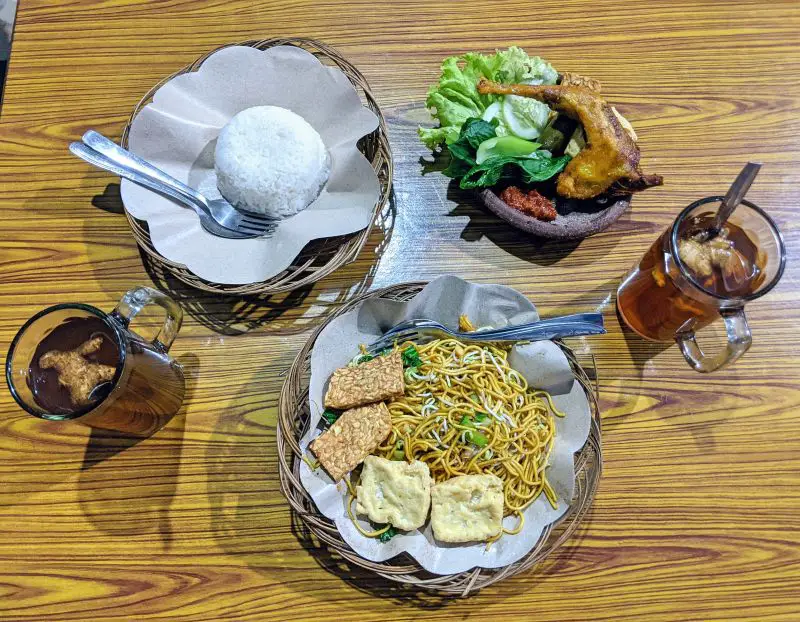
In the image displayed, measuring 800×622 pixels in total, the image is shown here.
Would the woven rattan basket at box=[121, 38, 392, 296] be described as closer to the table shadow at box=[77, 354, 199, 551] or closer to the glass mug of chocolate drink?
the glass mug of chocolate drink

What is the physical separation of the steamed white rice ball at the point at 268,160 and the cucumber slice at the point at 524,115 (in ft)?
1.97

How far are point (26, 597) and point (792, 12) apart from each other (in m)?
3.16

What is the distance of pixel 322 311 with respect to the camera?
6.00 ft

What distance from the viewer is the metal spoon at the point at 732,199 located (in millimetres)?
1386

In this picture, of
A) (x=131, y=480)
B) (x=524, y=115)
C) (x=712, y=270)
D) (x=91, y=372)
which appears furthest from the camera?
(x=524, y=115)

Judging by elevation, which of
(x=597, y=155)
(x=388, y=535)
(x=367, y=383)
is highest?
(x=597, y=155)

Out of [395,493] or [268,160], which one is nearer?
[395,493]

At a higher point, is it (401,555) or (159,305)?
(159,305)

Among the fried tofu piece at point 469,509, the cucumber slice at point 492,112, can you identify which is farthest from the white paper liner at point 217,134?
the fried tofu piece at point 469,509

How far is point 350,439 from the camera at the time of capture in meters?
1.52

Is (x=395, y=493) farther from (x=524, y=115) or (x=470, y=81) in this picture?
(x=470, y=81)

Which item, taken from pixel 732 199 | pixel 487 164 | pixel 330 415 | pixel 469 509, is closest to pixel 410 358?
pixel 330 415

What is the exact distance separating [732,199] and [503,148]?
640mm

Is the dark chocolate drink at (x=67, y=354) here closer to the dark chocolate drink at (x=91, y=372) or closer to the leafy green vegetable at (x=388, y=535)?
→ the dark chocolate drink at (x=91, y=372)
